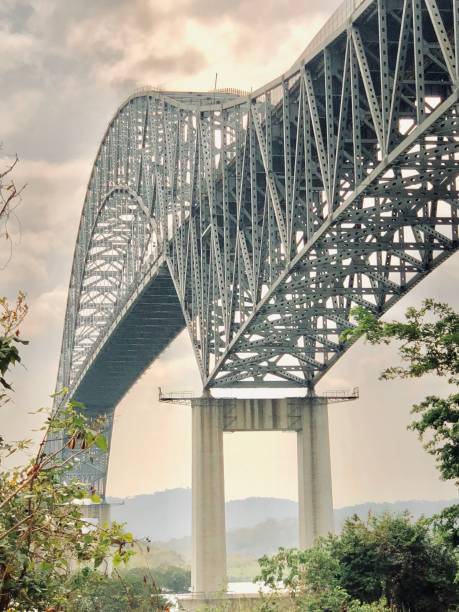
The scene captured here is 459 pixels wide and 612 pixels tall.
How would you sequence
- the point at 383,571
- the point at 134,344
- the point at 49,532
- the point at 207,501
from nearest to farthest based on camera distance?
the point at 49,532 → the point at 383,571 → the point at 207,501 → the point at 134,344

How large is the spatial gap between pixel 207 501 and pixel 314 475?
4.95 meters

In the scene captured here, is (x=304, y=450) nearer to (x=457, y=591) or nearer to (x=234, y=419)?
(x=234, y=419)

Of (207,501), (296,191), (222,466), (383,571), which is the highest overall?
(296,191)

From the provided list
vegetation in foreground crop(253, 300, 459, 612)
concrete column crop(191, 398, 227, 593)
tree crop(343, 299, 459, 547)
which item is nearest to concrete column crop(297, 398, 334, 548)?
concrete column crop(191, 398, 227, 593)

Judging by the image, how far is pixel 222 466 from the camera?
46375mm

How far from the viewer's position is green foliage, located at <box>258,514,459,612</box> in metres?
32.0

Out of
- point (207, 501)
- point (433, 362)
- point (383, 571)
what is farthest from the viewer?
point (207, 501)

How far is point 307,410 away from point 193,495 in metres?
6.17

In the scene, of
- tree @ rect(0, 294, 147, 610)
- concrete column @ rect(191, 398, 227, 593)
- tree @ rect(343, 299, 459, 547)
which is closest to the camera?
tree @ rect(0, 294, 147, 610)

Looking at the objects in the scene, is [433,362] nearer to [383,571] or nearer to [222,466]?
[383,571]

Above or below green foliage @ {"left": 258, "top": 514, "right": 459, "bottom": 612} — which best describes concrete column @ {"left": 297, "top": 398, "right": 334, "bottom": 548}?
above

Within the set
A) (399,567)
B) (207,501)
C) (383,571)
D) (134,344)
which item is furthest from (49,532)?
(134,344)

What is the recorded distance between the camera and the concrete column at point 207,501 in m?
45.6

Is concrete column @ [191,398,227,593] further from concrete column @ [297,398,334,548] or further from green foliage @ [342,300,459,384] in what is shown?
green foliage @ [342,300,459,384]
